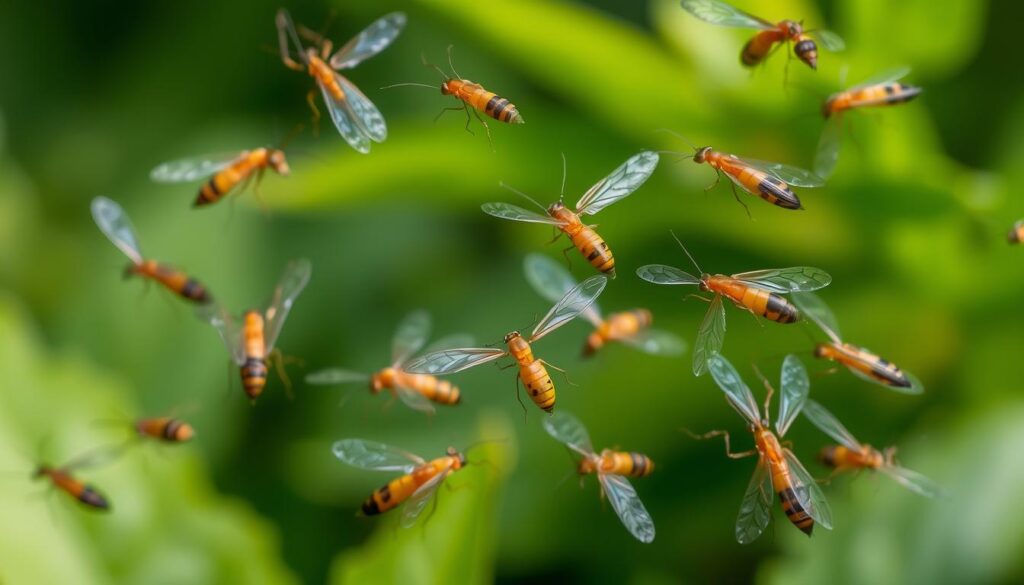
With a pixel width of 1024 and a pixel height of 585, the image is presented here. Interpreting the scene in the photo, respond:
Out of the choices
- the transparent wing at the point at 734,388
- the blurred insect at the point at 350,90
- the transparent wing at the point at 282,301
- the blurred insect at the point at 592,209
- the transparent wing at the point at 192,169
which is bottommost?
the transparent wing at the point at 282,301

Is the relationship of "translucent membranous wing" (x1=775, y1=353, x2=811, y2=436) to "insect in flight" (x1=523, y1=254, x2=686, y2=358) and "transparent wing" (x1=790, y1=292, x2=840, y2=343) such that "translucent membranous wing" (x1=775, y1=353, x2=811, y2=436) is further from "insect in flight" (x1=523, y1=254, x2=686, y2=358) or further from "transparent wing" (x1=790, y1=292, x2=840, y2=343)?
"insect in flight" (x1=523, y1=254, x2=686, y2=358)

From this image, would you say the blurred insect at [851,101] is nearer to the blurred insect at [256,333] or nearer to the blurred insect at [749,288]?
the blurred insect at [749,288]

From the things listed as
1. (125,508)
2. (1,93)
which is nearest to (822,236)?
(125,508)

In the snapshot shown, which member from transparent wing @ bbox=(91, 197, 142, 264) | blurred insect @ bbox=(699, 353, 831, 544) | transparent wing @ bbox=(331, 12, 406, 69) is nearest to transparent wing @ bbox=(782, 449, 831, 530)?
blurred insect @ bbox=(699, 353, 831, 544)

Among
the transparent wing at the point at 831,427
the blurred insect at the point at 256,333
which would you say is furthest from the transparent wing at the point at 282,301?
the transparent wing at the point at 831,427

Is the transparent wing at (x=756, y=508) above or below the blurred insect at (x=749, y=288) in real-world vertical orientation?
below

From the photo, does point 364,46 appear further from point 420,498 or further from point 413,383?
point 420,498
